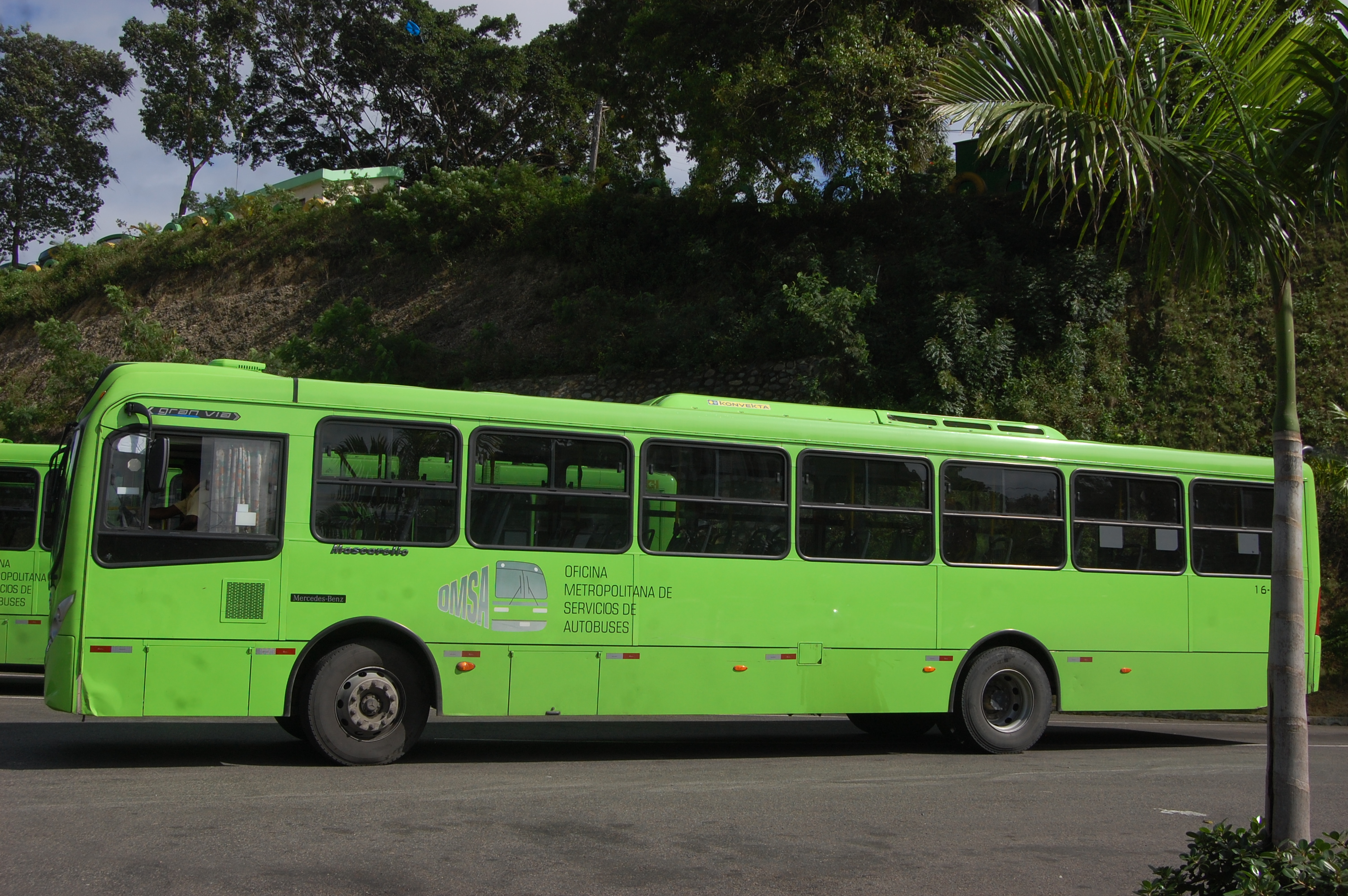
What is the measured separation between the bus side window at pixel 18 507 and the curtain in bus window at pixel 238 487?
7324 mm

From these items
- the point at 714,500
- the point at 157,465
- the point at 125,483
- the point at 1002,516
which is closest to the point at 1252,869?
the point at 714,500

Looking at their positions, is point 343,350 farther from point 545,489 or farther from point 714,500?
point 714,500

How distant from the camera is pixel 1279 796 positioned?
4.55m

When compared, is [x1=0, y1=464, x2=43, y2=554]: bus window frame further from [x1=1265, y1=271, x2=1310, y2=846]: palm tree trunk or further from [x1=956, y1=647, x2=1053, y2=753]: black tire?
[x1=1265, y1=271, x2=1310, y2=846]: palm tree trunk

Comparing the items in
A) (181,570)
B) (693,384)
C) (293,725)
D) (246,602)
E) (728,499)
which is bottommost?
(293,725)

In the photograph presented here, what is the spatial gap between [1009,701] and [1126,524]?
2.27 metres

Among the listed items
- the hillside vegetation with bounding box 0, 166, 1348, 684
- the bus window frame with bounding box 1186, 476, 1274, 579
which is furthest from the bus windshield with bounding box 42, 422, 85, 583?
the hillside vegetation with bounding box 0, 166, 1348, 684

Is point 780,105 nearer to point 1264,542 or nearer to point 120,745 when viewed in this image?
point 1264,542

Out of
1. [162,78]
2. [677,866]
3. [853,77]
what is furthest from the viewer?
[162,78]

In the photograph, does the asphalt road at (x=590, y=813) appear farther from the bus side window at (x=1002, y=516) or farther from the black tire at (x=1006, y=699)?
the bus side window at (x=1002, y=516)

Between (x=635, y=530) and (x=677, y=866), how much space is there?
13.6ft

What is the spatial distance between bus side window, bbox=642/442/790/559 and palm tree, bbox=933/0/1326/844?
5.09 meters

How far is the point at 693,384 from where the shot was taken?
26250 millimetres

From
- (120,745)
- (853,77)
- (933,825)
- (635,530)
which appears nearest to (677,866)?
(933,825)
